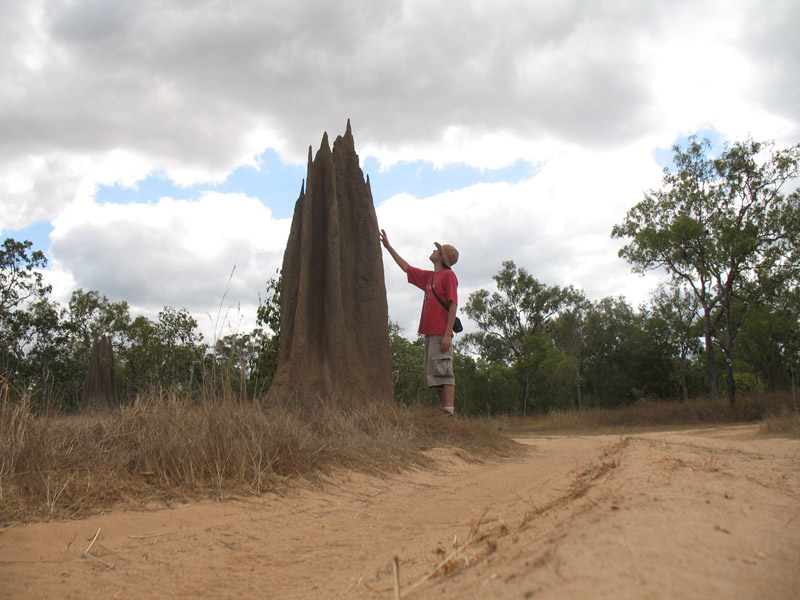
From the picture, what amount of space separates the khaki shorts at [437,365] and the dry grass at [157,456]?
1815 mm

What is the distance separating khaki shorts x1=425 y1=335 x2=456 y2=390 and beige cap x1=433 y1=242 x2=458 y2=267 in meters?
1.03

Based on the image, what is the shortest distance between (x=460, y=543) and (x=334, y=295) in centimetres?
582

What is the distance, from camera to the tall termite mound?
7.52m

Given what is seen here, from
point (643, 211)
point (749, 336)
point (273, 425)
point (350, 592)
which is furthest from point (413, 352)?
point (350, 592)

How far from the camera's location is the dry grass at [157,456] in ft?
10.1

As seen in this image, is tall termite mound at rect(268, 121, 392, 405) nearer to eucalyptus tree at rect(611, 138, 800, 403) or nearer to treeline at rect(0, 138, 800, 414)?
treeline at rect(0, 138, 800, 414)

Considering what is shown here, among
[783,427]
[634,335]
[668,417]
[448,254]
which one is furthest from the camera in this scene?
[634,335]

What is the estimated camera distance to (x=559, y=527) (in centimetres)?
171

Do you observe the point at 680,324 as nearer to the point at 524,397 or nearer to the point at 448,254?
the point at 524,397

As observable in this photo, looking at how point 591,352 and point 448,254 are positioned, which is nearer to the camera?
point 448,254

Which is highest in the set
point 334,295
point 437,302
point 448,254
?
point 448,254

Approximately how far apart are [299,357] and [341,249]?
1.90m

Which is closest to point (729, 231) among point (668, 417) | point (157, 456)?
point (668, 417)

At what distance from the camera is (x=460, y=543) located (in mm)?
2355
